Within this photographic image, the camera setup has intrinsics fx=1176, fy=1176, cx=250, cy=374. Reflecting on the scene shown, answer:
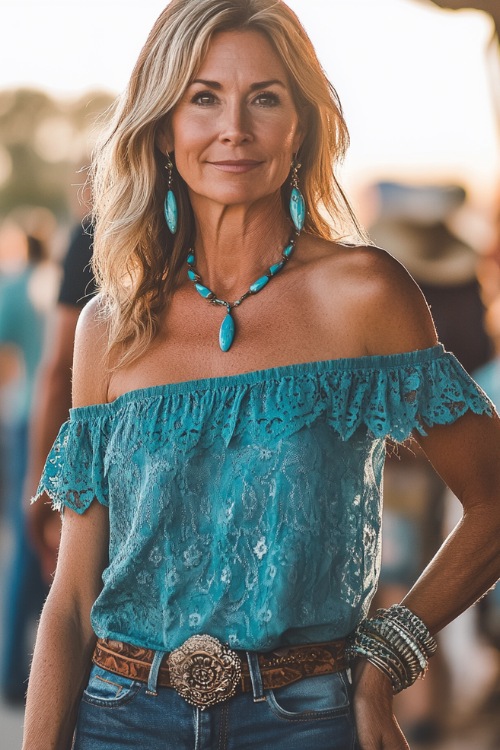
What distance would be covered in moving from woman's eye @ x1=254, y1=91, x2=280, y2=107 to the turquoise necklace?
0.25m

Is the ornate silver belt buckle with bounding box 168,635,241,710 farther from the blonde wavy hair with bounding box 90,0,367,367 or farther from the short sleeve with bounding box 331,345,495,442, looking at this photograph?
the blonde wavy hair with bounding box 90,0,367,367

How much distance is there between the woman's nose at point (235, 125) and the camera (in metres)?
2.13

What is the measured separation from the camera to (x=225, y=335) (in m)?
2.15

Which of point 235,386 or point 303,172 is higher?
point 303,172

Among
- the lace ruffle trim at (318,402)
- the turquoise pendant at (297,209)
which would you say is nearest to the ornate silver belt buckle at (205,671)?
the lace ruffle trim at (318,402)

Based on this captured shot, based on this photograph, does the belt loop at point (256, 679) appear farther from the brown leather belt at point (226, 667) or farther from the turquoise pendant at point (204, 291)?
the turquoise pendant at point (204, 291)

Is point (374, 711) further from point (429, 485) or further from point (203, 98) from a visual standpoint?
point (429, 485)

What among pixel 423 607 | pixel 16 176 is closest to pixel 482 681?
pixel 423 607

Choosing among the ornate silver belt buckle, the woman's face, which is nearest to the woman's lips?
the woman's face

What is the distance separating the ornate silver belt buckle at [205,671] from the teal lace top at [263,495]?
0.09ft

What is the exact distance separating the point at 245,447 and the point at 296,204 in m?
0.54

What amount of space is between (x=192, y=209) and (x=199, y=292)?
Result: 205 millimetres

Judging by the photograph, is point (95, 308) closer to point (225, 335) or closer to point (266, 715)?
point (225, 335)

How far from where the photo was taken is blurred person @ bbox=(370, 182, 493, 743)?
17.3ft
